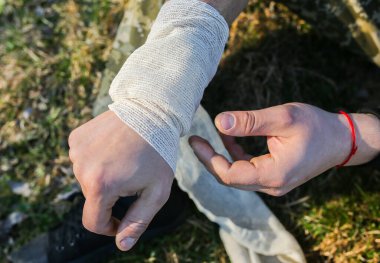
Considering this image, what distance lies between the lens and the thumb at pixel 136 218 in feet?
4.94

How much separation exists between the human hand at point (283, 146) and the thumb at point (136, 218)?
33 cm

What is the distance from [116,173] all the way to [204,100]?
1.25m

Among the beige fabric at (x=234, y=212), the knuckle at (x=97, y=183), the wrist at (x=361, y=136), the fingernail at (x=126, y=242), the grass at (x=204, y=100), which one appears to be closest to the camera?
the knuckle at (x=97, y=183)

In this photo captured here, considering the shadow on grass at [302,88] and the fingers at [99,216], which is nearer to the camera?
the fingers at [99,216]

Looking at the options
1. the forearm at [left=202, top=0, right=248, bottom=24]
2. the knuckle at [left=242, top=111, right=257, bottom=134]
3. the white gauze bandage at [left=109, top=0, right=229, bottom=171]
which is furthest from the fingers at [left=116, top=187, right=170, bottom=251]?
the forearm at [left=202, top=0, right=248, bottom=24]

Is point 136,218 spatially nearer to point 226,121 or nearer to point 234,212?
point 226,121

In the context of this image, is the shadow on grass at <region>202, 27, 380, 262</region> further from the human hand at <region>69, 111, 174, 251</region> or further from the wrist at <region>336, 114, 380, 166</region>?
the human hand at <region>69, 111, 174, 251</region>

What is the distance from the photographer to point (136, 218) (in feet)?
4.98

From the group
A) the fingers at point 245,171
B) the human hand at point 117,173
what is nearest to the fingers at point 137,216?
the human hand at point 117,173

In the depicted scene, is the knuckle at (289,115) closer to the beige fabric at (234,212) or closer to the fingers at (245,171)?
the fingers at (245,171)

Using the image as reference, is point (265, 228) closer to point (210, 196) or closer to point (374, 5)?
point (210, 196)

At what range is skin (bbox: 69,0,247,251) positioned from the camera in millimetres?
1440

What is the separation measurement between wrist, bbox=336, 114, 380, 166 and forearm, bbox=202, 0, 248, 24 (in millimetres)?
654

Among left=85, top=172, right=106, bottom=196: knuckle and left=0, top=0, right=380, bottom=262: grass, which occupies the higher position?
left=85, top=172, right=106, bottom=196: knuckle
